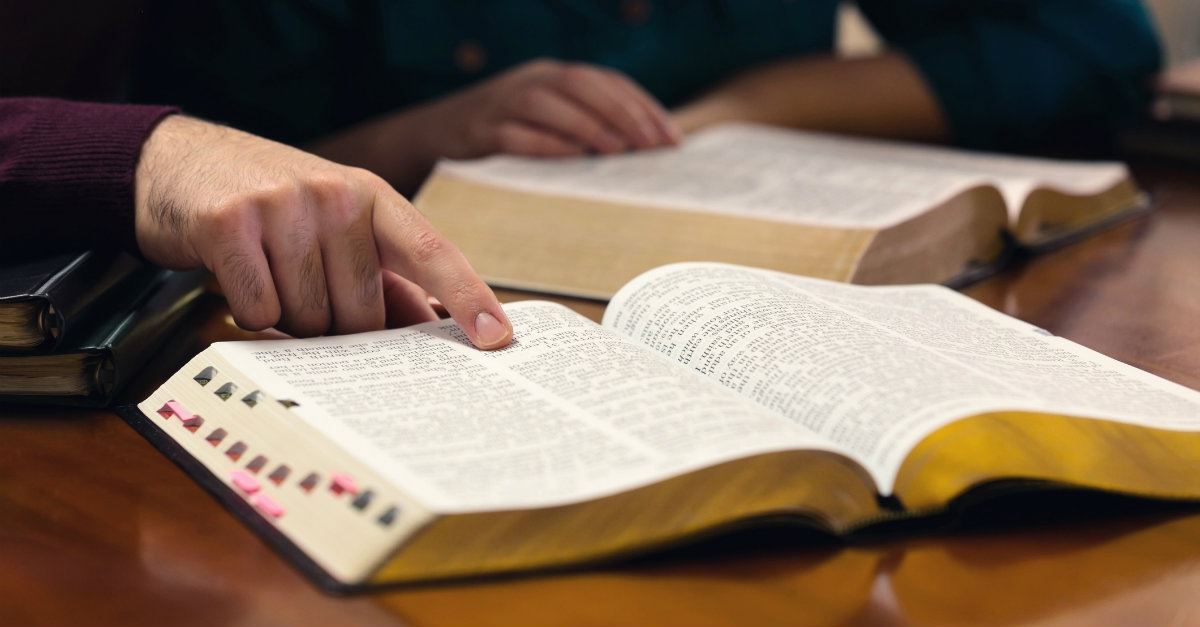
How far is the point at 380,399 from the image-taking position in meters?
0.51

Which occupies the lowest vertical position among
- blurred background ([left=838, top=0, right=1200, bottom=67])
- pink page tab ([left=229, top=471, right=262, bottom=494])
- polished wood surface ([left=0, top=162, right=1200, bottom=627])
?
blurred background ([left=838, top=0, right=1200, bottom=67])

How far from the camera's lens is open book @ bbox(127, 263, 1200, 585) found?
0.44 meters

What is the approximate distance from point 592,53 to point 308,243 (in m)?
0.83

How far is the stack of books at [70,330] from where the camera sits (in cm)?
59

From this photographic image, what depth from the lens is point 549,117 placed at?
1.09m

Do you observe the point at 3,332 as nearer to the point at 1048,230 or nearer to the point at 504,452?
the point at 504,452

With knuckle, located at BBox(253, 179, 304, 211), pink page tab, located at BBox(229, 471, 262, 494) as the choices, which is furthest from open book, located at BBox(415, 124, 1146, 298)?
pink page tab, located at BBox(229, 471, 262, 494)

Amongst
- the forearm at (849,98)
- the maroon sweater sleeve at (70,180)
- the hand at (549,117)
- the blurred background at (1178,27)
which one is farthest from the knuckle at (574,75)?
the blurred background at (1178,27)

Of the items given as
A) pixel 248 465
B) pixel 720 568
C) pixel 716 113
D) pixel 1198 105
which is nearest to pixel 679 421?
pixel 720 568

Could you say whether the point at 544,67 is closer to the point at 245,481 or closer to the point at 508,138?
the point at 508,138

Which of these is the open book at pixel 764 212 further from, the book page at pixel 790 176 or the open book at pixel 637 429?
the open book at pixel 637 429

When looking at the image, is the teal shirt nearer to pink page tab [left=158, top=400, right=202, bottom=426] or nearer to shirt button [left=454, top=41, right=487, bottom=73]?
shirt button [left=454, top=41, right=487, bottom=73]

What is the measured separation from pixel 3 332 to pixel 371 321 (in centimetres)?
19

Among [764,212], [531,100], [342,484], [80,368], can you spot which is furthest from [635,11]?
[342,484]
